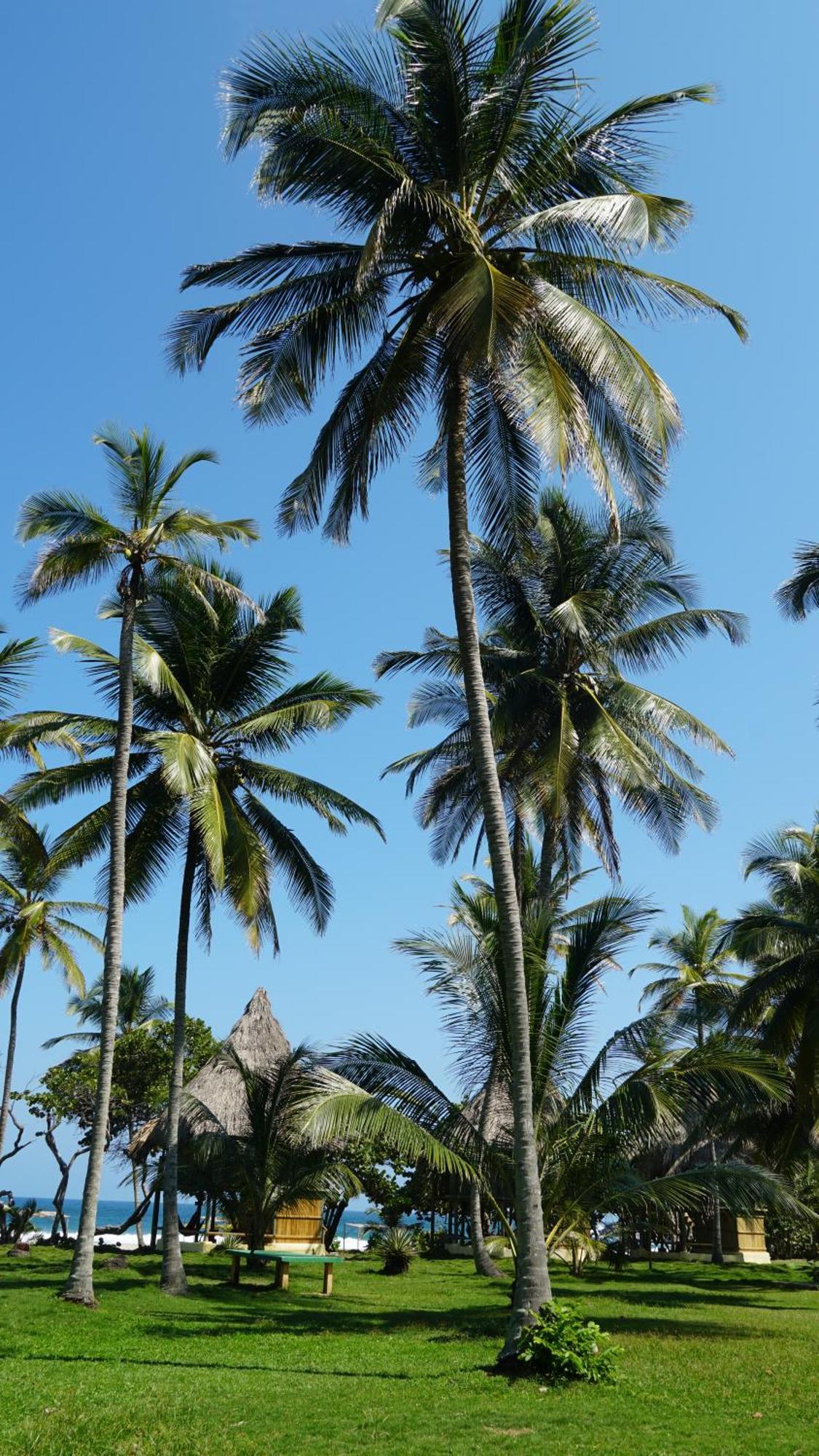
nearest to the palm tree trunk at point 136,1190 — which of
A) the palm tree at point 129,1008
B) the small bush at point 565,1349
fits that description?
the palm tree at point 129,1008

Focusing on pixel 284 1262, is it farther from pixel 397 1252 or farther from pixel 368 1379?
pixel 368 1379

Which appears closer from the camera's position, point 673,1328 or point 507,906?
point 507,906

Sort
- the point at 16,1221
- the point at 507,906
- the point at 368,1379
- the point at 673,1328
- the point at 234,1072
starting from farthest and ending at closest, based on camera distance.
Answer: the point at 16,1221 → the point at 234,1072 → the point at 673,1328 → the point at 507,906 → the point at 368,1379

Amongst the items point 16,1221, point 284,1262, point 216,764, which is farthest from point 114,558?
point 16,1221

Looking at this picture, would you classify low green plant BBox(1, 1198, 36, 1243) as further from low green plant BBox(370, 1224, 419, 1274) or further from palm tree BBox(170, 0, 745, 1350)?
palm tree BBox(170, 0, 745, 1350)

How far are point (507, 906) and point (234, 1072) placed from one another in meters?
17.1

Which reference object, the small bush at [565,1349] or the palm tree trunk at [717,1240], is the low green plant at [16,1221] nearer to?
the palm tree trunk at [717,1240]

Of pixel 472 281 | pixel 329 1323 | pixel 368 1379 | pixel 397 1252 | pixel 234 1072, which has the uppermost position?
pixel 472 281

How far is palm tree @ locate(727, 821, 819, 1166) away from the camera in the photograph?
2061 centimetres

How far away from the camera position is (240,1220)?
20547 millimetres

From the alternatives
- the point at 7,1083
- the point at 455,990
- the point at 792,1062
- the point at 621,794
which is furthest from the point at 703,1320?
the point at 7,1083

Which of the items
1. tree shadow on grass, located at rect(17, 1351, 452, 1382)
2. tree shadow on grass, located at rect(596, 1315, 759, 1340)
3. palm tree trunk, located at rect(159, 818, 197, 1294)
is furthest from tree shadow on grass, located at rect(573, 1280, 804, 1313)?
tree shadow on grass, located at rect(17, 1351, 452, 1382)

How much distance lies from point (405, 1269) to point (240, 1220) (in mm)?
5151

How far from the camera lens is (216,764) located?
63.1ft
